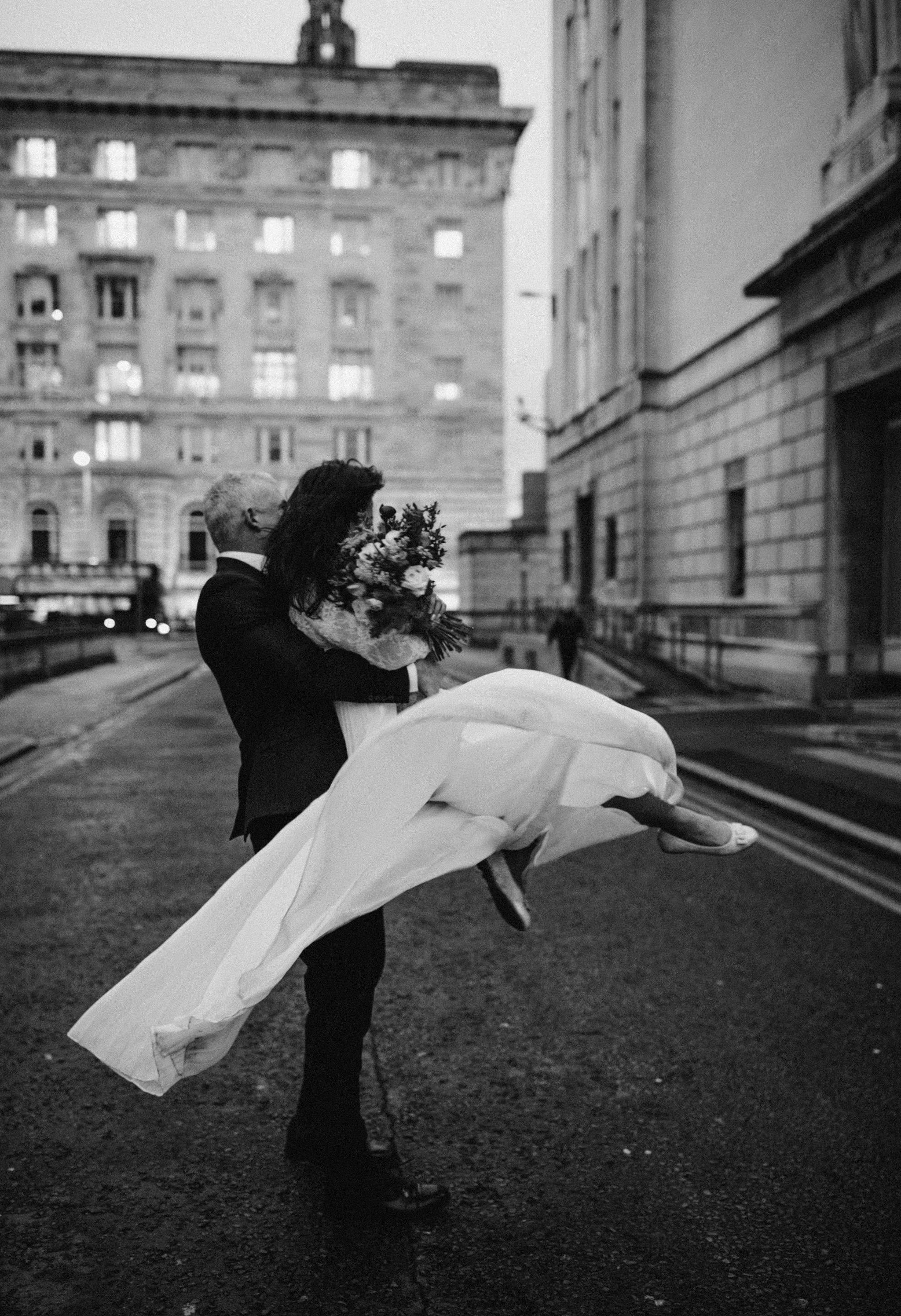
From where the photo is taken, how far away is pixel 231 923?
311 centimetres

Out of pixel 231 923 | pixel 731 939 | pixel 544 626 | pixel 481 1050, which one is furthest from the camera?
pixel 544 626

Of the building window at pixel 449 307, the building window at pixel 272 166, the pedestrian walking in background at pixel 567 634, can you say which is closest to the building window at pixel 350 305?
the building window at pixel 449 307

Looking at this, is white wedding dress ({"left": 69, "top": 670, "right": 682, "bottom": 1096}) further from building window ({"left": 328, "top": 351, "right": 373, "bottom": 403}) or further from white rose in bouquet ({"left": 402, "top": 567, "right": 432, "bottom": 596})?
building window ({"left": 328, "top": 351, "right": 373, "bottom": 403})

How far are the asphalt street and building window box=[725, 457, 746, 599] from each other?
15887mm

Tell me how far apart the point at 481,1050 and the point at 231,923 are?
1.71 m

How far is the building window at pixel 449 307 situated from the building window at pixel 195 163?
48.7ft

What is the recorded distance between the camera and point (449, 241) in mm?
67125

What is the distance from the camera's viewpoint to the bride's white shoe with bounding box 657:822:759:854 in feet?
11.8

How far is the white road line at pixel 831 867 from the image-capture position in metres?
6.83

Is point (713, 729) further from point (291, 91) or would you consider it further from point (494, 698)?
point (291, 91)

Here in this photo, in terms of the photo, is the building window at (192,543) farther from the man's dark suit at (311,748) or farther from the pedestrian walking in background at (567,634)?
the man's dark suit at (311,748)

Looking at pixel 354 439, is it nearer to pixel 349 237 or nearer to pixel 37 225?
pixel 349 237

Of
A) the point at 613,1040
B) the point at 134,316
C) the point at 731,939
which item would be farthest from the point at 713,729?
the point at 134,316

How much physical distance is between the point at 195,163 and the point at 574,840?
71.0 metres
